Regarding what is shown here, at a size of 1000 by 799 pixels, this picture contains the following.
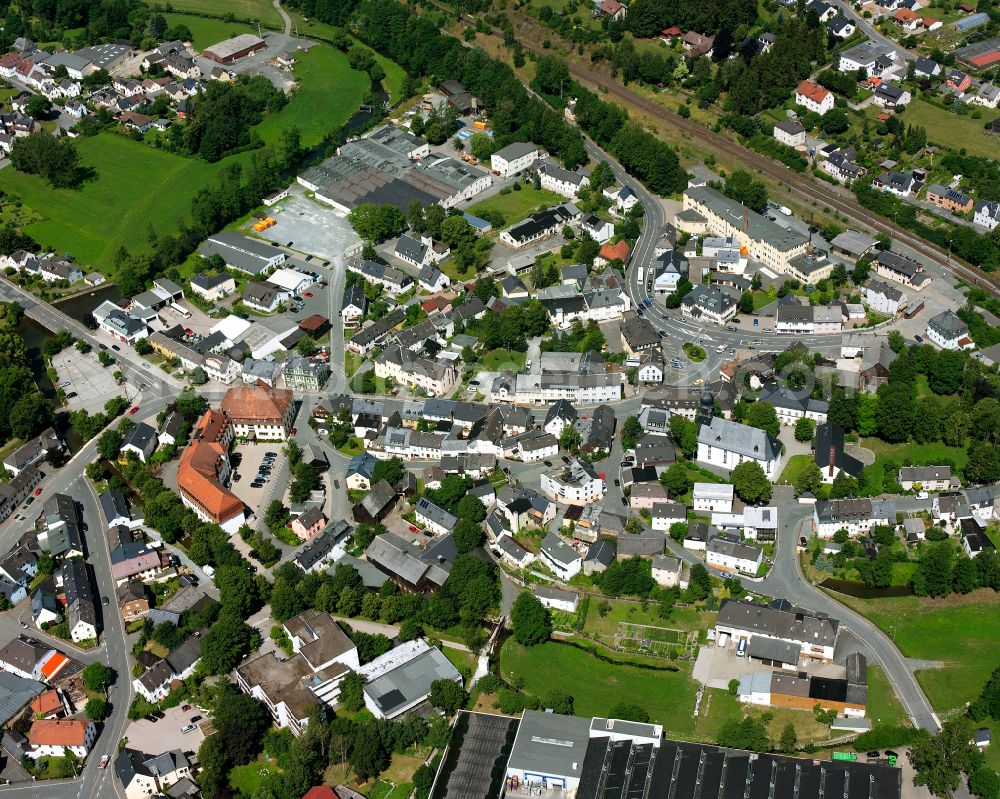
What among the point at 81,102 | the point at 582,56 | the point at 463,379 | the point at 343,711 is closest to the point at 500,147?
the point at 582,56

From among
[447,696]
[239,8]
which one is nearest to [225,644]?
[447,696]

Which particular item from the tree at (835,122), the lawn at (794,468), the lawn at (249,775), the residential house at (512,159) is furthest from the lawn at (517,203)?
the lawn at (249,775)

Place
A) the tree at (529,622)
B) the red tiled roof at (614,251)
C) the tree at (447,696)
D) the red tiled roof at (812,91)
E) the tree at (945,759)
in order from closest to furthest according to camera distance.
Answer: the tree at (945,759) → the tree at (447,696) → the tree at (529,622) → the red tiled roof at (614,251) → the red tiled roof at (812,91)

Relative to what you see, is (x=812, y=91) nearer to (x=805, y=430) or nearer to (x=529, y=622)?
(x=805, y=430)

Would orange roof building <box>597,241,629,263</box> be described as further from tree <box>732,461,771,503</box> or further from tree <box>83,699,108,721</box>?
tree <box>83,699,108,721</box>

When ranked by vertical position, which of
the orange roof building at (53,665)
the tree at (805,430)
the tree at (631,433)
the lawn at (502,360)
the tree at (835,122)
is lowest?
the orange roof building at (53,665)

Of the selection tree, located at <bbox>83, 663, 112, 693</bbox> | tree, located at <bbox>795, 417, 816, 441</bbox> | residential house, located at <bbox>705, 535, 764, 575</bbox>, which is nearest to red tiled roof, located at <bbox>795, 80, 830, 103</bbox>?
tree, located at <bbox>795, 417, 816, 441</bbox>

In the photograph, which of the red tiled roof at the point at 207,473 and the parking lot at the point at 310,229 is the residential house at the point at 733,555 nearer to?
the red tiled roof at the point at 207,473
